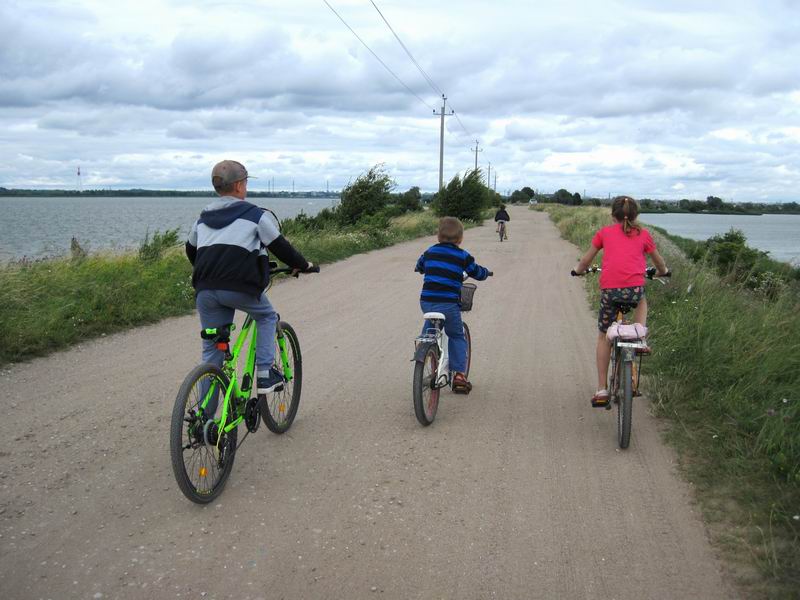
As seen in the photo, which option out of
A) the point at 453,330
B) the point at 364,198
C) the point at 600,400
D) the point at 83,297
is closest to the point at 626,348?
the point at 600,400

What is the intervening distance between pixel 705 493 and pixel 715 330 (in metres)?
2.92

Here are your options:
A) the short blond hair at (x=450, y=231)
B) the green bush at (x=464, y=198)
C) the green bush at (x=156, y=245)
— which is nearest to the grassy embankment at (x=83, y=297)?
the green bush at (x=156, y=245)

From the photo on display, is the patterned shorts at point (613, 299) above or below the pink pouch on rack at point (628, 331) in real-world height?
above

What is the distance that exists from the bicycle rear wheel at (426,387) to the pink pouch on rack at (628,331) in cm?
135

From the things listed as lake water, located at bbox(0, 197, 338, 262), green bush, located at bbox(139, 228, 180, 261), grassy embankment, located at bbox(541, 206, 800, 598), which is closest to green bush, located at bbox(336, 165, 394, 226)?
lake water, located at bbox(0, 197, 338, 262)

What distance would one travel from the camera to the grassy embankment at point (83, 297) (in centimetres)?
762

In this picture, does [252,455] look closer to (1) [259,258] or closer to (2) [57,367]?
(1) [259,258]

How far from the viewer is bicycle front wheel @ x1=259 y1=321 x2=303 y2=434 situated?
4969 mm

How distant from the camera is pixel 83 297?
30.5 feet

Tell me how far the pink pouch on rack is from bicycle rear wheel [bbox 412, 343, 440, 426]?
1.35 metres

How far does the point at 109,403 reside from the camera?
19.0ft

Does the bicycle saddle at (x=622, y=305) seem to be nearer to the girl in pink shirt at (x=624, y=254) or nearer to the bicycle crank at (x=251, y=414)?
the girl in pink shirt at (x=624, y=254)

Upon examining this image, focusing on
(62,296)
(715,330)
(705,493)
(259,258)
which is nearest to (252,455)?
(259,258)

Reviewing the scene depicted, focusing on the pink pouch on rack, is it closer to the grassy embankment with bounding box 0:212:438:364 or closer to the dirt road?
the dirt road
